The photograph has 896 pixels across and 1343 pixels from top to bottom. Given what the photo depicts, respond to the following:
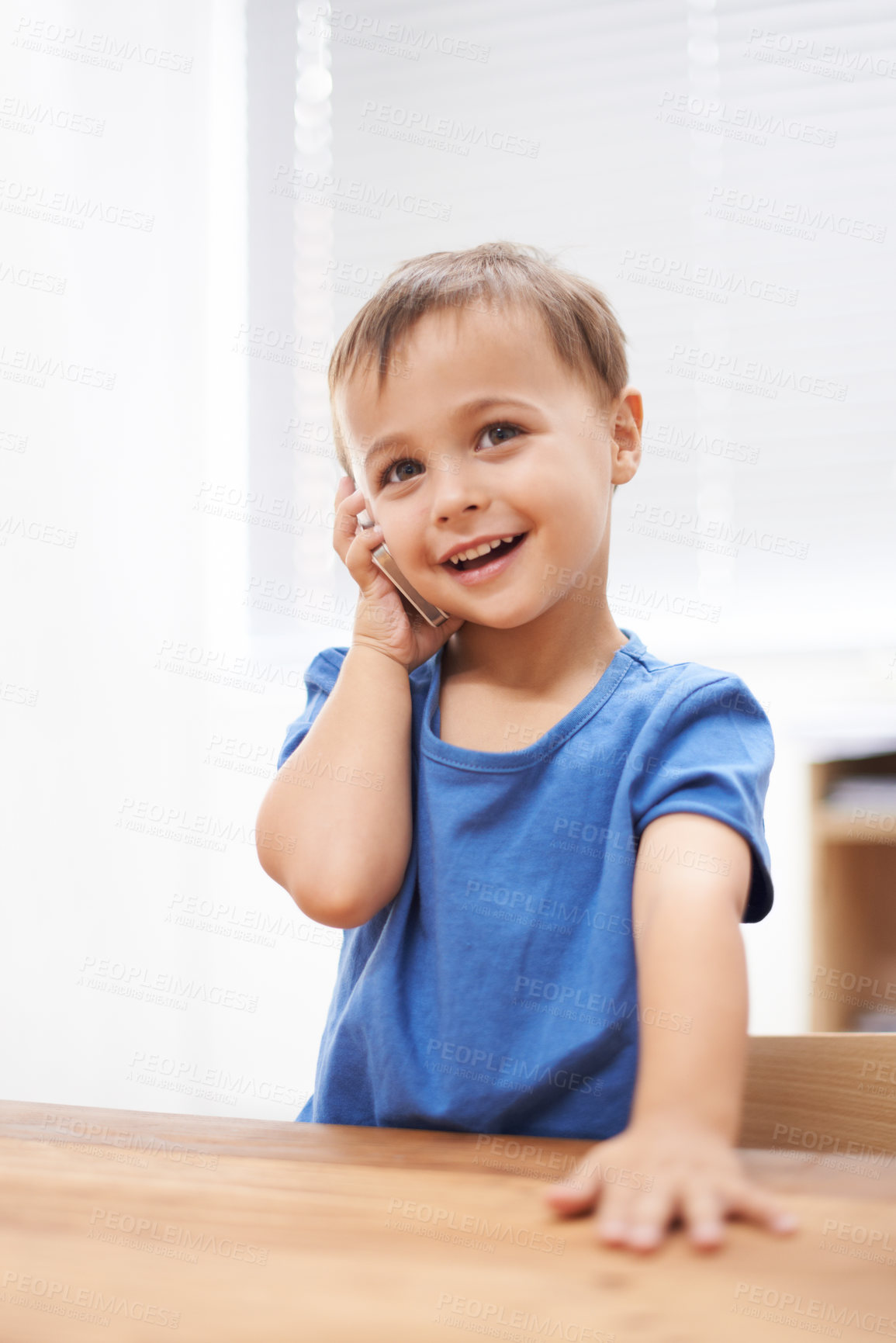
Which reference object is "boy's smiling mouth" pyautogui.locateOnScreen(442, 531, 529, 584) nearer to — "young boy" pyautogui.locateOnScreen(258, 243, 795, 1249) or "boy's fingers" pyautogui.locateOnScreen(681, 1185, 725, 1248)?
"young boy" pyautogui.locateOnScreen(258, 243, 795, 1249)

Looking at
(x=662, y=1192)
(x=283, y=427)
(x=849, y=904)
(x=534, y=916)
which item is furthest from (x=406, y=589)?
(x=283, y=427)

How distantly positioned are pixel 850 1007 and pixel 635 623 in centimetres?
92

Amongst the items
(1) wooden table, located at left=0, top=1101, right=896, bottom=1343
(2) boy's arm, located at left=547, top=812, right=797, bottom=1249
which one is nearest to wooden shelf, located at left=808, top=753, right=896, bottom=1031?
(2) boy's arm, located at left=547, top=812, right=797, bottom=1249

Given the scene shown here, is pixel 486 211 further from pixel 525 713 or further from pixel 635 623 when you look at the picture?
pixel 525 713

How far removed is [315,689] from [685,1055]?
56 cm

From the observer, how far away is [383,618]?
0.93 meters

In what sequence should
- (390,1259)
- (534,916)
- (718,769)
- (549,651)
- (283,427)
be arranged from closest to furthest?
(390,1259) < (718,769) < (534,916) < (549,651) < (283,427)

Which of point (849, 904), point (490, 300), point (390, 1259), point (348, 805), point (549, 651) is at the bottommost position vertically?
point (849, 904)

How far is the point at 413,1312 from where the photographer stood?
315mm

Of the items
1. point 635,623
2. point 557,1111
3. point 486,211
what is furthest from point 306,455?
point 557,1111

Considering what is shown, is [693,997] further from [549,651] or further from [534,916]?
[549,651]

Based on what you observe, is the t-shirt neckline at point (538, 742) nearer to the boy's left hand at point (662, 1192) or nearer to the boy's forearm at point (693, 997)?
the boy's forearm at point (693, 997)

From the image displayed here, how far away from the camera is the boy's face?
83 cm

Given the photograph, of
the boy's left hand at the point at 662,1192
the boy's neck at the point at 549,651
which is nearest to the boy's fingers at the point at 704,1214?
the boy's left hand at the point at 662,1192
